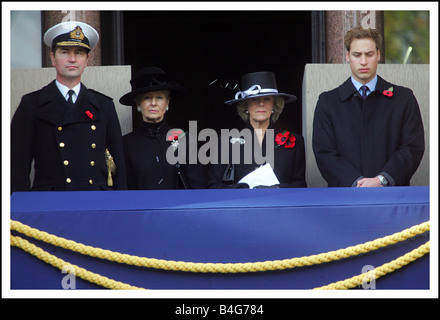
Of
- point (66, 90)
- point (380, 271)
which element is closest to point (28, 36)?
point (66, 90)

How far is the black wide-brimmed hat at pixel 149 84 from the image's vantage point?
12.9 feet

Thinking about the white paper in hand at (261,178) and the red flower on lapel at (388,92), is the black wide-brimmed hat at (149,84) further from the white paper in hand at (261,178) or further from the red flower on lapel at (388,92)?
the red flower on lapel at (388,92)

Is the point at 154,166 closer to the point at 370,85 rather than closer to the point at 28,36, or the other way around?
the point at 370,85

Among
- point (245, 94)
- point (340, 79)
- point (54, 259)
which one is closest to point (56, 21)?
point (245, 94)

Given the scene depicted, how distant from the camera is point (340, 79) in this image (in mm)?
4078

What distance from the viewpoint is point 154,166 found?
393cm

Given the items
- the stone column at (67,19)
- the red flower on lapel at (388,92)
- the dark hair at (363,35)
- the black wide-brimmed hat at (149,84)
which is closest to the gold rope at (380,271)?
the red flower on lapel at (388,92)

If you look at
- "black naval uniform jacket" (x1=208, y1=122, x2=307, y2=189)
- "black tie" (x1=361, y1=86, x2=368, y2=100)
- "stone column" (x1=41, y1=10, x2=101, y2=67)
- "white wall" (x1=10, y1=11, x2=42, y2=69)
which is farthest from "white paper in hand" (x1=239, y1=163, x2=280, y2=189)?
"white wall" (x1=10, y1=11, x2=42, y2=69)

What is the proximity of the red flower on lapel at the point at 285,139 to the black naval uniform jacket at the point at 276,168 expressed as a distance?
0.6 inches

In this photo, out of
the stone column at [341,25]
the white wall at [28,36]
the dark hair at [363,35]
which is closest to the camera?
the dark hair at [363,35]

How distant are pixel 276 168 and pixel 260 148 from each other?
0.16 m

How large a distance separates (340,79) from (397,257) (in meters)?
1.40

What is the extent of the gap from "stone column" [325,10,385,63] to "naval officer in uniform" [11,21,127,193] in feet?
5.20

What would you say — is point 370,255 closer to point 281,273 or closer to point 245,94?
point 281,273
